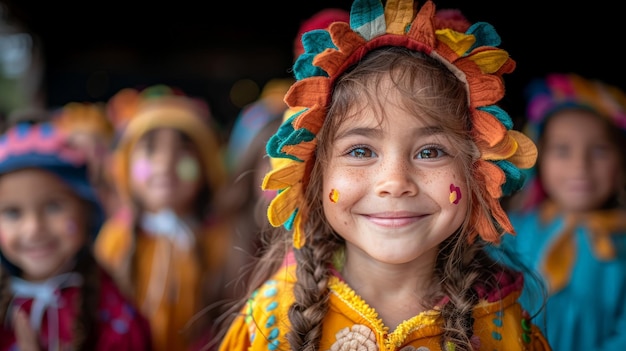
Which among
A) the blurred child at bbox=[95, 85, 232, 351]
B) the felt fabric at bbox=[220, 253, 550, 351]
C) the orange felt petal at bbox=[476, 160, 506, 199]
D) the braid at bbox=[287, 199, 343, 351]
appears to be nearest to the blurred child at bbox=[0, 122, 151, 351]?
the blurred child at bbox=[95, 85, 232, 351]

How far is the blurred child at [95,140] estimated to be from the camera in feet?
13.9

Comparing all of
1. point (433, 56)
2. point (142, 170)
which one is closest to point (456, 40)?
point (433, 56)

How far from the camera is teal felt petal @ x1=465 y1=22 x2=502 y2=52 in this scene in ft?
5.03

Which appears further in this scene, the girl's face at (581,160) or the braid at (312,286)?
the girl's face at (581,160)

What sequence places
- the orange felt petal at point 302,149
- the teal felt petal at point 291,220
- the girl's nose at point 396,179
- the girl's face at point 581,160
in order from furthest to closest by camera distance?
the girl's face at point 581,160 → the teal felt petal at point 291,220 → the orange felt petal at point 302,149 → the girl's nose at point 396,179

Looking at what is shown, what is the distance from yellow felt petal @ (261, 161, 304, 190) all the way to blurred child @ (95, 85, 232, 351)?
1.82 meters

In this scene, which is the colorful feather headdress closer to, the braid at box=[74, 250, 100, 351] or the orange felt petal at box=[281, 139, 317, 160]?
the orange felt petal at box=[281, 139, 317, 160]

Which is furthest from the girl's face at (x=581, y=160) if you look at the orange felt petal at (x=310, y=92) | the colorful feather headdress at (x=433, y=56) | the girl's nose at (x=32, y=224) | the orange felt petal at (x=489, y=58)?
the girl's nose at (x=32, y=224)

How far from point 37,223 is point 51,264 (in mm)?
183

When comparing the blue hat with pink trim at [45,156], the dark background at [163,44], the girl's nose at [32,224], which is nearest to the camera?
the girl's nose at [32,224]

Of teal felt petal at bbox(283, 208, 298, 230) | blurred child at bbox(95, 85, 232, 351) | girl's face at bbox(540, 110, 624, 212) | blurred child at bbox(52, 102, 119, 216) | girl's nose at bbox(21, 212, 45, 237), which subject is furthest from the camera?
blurred child at bbox(52, 102, 119, 216)

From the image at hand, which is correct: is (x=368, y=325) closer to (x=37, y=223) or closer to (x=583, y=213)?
(x=37, y=223)

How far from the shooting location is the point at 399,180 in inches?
58.2

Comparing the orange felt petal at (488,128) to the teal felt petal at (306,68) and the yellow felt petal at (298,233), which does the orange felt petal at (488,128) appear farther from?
the yellow felt petal at (298,233)
